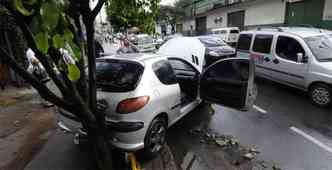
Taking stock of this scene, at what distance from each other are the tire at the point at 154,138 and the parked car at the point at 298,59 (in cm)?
387

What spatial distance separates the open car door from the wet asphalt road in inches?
25.8

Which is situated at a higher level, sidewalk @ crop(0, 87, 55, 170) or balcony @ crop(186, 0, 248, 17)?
balcony @ crop(186, 0, 248, 17)

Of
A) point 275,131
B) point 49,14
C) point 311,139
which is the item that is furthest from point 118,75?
point 311,139

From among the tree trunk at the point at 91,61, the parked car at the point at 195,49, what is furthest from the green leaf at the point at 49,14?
the parked car at the point at 195,49

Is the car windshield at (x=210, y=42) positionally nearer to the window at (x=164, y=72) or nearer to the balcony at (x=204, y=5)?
the window at (x=164, y=72)

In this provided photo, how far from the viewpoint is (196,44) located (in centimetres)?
596

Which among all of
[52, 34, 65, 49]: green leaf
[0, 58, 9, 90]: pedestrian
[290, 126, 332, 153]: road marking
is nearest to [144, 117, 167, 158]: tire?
[52, 34, 65, 49]: green leaf

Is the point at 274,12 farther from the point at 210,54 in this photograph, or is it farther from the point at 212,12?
the point at 210,54

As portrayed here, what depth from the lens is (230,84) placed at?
380cm

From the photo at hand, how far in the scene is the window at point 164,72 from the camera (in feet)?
11.0

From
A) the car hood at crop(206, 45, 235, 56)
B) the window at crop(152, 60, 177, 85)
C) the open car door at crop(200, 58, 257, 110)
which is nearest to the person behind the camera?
the window at crop(152, 60, 177, 85)

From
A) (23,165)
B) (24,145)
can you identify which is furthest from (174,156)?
(24,145)

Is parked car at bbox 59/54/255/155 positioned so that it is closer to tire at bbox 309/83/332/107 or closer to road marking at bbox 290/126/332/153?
road marking at bbox 290/126/332/153

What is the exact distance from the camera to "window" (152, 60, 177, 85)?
334 centimetres
